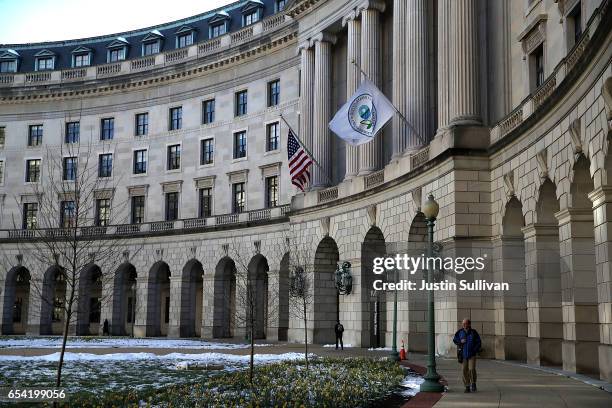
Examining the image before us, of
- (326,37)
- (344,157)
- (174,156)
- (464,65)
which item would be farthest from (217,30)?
(464,65)

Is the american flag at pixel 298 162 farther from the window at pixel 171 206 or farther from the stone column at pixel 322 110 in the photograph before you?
the window at pixel 171 206

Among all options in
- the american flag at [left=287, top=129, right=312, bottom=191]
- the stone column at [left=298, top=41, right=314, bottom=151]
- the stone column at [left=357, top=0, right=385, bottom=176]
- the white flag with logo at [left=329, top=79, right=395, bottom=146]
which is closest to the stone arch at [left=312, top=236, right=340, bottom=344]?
the american flag at [left=287, top=129, right=312, bottom=191]

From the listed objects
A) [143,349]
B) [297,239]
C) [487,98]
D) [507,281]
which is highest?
[487,98]

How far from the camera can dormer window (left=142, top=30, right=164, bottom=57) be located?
77312 mm

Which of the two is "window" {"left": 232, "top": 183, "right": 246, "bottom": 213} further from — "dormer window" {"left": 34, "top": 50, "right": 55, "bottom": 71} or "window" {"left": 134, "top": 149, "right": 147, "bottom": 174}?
"dormer window" {"left": 34, "top": 50, "right": 55, "bottom": 71}

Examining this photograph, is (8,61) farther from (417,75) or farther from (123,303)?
(417,75)

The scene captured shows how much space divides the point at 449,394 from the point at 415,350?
18.7m

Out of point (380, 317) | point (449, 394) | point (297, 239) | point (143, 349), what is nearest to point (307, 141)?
point (297, 239)

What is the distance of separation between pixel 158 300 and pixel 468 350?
54785 mm

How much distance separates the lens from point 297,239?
5281cm

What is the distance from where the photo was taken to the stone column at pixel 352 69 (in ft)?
158

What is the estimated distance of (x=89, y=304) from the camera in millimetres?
76500

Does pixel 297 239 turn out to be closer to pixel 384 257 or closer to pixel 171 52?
pixel 384 257

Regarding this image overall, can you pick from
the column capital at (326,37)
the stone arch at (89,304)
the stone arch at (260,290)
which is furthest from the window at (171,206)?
the column capital at (326,37)
